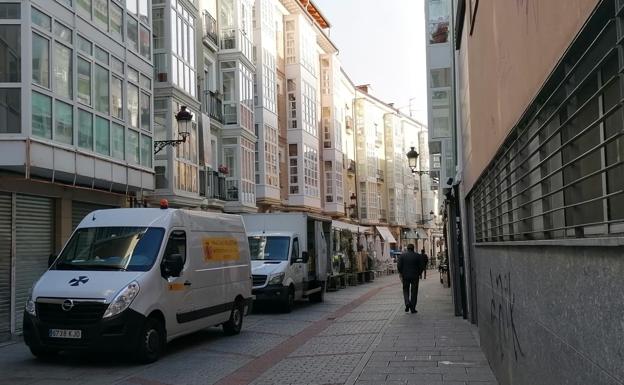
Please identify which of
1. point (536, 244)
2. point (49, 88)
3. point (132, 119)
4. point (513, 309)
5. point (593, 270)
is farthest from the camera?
point (132, 119)

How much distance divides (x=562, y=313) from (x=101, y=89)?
50.8 ft

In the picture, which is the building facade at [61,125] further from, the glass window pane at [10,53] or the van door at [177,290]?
the van door at [177,290]

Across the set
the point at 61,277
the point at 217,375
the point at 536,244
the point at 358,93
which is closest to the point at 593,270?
the point at 536,244

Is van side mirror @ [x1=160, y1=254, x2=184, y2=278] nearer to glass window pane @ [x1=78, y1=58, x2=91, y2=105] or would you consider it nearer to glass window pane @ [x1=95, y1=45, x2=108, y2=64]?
glass window pane @ [x1=78, y1=58, x2=91, y2=105]

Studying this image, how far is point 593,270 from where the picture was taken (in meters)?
2.81

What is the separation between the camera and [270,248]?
19.8 meters

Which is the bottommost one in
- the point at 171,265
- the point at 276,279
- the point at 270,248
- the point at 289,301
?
the point at 289,301

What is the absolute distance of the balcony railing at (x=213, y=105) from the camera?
28.2 metres

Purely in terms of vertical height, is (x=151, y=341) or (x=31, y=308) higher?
(x=31, y=308)

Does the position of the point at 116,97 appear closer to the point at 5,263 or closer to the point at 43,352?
the point at 5,263

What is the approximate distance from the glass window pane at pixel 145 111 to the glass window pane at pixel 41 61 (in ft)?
17.9

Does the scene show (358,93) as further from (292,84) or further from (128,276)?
(128,276)

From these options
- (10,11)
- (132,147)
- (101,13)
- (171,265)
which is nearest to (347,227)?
(132,147)

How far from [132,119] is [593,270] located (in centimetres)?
1753
